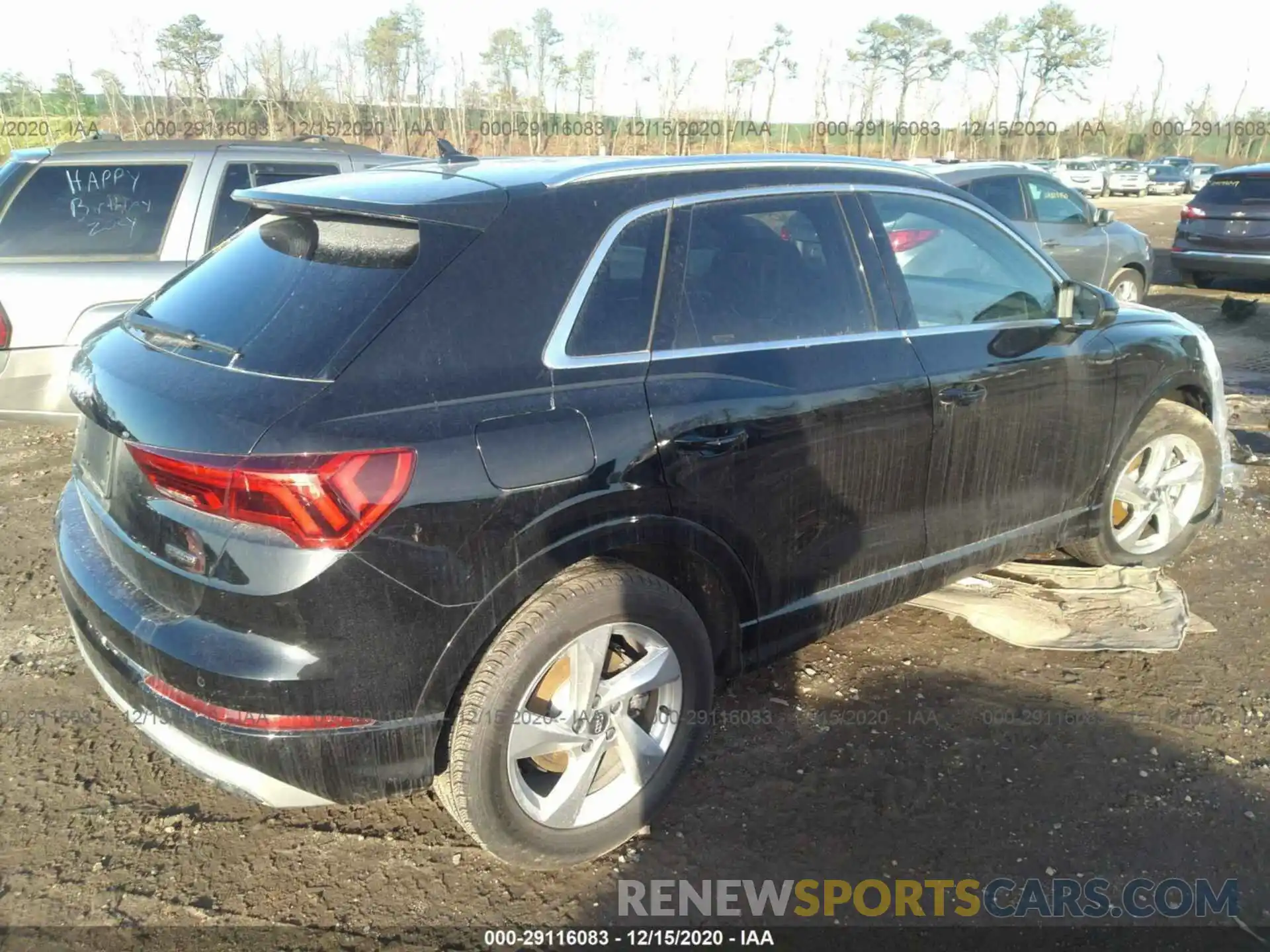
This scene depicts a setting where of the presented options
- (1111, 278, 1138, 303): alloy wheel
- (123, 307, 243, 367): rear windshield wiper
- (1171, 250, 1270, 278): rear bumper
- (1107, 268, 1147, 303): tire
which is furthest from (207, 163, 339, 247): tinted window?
(1171, 250, 1270, 278): rear bumper

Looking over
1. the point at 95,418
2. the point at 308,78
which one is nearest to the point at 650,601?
the point at 95,418

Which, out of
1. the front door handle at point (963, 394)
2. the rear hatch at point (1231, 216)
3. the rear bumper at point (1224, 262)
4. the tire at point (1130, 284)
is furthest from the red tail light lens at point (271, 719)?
the rear hatch at point (1231, 216)

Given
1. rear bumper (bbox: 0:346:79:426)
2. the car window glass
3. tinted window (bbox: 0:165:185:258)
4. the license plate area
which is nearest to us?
the license plate area

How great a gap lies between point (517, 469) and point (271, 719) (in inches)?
31.8

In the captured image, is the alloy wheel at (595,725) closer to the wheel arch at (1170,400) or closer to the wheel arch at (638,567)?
the wheel arch at (638,567)

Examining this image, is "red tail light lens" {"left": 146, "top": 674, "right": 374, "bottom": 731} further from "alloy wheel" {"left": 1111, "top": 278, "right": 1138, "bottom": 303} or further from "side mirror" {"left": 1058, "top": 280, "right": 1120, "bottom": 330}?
"alloy wheel" {"left": 1111, "top": 278, "right": 1138, "bottom": 303}

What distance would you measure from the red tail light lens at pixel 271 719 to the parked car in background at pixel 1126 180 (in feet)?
126

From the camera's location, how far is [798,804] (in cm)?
288

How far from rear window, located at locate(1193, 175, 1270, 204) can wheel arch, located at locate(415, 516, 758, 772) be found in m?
12.8

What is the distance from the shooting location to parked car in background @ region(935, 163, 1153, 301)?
29.9 feet

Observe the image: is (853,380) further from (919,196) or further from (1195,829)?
(1195,829)

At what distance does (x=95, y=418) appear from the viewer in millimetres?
2434

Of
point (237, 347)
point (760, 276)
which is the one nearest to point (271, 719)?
point (237, 347)

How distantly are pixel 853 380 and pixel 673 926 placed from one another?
66.1 inches
